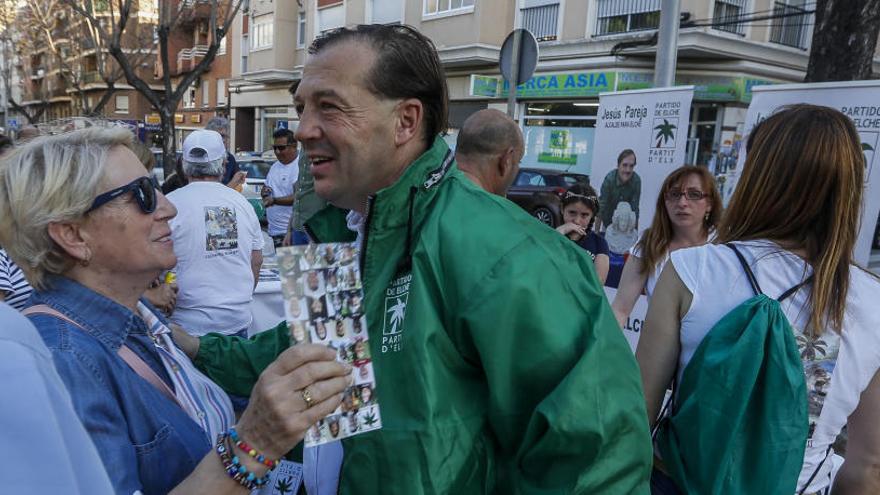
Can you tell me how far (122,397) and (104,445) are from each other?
0.13 meters

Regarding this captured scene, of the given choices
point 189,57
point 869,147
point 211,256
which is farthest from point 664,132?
point 189,57

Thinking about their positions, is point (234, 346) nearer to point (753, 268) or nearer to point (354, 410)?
point (354, 410)

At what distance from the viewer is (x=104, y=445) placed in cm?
119

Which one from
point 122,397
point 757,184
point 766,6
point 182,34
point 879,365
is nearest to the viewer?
point 122,397

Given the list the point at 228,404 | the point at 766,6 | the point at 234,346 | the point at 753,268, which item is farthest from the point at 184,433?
the point at 766,6

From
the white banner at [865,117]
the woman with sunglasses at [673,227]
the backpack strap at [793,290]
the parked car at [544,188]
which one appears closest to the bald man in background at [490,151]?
the woman with sunglasses at [673,227]

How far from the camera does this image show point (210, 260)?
11.2 feet

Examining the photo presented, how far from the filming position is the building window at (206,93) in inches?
1326

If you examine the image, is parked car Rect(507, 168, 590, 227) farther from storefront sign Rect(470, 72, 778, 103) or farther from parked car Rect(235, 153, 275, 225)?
parked car Rect(235, 153, 275, 225)

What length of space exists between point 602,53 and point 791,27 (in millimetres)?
4694

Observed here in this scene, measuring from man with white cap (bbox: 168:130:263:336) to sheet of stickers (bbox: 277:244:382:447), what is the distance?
2462mm

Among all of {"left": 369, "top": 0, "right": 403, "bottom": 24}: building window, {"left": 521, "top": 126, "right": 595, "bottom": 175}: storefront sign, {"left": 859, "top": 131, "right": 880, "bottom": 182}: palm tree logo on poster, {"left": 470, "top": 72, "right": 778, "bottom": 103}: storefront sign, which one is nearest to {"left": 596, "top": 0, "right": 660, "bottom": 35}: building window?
{"left": 470, "top": 72, "right": 778, "bottom": 103}: storefront sign

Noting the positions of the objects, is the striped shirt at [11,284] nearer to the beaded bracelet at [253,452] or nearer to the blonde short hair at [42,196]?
the blonde short hair at [42,196]

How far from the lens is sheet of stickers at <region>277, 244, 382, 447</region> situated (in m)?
1.07
